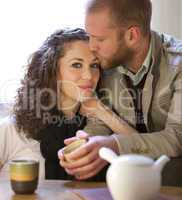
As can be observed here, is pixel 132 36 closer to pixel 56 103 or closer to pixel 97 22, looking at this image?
pixel 97 22

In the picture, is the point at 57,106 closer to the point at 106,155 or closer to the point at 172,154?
the point at 172,154

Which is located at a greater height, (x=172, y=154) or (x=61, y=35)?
(x=61, y=35)

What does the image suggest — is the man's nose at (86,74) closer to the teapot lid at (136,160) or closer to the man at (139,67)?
the man at (139,67)

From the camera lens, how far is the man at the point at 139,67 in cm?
166

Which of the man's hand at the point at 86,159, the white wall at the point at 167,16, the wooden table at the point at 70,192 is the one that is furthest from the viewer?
the white wall at the point at 167,16

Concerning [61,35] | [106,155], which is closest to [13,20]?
[61,35]

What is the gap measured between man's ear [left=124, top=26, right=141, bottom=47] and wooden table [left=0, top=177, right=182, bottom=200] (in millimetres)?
692

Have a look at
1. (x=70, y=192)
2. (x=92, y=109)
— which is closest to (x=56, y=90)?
(x=92, y=109)

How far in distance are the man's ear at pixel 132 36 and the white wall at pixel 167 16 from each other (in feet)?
1.76

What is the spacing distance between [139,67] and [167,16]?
61 centimetres

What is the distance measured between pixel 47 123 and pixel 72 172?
1.27 feet

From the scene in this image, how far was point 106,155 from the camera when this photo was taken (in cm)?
100

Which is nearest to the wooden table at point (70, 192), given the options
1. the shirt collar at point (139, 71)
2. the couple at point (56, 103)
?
the couple at point (56, 103)

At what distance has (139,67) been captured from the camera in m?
1.78
